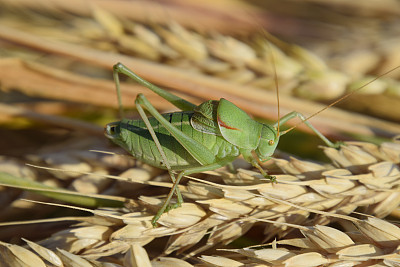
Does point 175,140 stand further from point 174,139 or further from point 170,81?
point 170,81

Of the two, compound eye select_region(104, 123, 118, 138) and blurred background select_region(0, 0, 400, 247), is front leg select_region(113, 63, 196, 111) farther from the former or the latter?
compound eye select_region(104, 123, 118, 138)

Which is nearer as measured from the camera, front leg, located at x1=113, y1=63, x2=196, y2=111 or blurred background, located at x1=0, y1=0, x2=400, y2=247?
front leg, located at x1=113, y1=63, x2=196, y2=111

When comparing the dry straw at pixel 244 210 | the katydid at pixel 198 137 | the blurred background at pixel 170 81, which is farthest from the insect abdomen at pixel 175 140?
the dry straw at pixel 244 210

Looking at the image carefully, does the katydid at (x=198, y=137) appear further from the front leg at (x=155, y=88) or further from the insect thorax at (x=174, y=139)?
the front leg at (x=155, y=88)

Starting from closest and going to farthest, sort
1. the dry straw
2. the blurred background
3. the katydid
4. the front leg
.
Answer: the dry straw
the katydid
the front leg
the blurred background

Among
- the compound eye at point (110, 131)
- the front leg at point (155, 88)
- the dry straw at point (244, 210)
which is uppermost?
the front leg at point (155, 88)

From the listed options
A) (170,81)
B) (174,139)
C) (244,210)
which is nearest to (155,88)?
(170,81)

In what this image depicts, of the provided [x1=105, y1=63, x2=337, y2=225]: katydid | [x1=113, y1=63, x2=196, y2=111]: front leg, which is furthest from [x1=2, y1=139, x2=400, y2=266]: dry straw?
[x1=113, y1=63, x2=196, y2=111]: front leg

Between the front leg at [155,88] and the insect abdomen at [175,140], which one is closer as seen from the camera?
the insect abdomen at [175,140]
